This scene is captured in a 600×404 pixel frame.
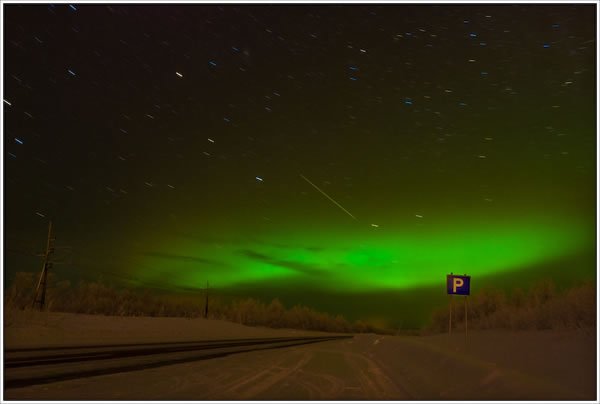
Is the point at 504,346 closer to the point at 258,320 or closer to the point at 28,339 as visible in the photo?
the point at 28,339

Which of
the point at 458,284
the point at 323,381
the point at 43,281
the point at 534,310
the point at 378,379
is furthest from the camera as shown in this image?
the point at 43,281

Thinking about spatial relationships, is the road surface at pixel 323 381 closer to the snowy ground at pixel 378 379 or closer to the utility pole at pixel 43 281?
the snowy ground at pixel 378 379

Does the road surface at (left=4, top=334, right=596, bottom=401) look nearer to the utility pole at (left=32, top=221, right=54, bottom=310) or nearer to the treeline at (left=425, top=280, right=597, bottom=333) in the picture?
the treeline at (left=425, top=280, right=597, bottom=333)

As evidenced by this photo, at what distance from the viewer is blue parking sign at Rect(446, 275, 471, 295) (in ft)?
71.1

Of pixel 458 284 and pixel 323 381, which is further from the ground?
pixel 458 284

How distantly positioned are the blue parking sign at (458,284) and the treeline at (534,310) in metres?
3.75

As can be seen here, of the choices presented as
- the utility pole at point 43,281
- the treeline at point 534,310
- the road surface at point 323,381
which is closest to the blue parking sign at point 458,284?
the treeline at point 534,310

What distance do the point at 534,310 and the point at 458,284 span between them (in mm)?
9490

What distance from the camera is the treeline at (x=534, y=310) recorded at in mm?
22078

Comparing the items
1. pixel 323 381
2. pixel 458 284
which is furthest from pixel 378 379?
pixel 458 284

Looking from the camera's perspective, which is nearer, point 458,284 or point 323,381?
point 323,381

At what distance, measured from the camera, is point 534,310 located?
2867cm

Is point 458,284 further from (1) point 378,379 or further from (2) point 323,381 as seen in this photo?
(2) point 323,381

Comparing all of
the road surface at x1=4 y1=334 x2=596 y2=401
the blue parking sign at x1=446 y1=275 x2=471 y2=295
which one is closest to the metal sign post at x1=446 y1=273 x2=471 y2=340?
the blue parking sign at x1=446 y1=275 x2=471 y2=295
